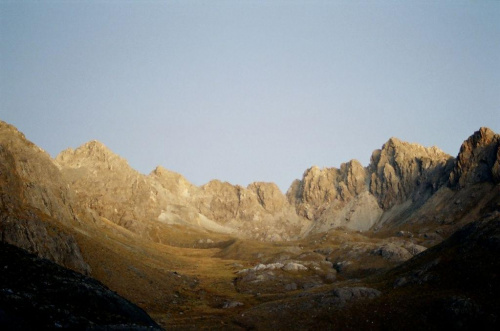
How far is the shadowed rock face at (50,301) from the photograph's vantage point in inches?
822

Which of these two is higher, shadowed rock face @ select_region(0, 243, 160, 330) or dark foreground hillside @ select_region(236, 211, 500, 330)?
shadowed rock face @ select_region(0, 243, 160, 330)

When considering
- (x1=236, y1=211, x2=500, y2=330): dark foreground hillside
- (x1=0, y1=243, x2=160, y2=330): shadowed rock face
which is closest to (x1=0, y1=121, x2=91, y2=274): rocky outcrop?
(x1=0, y1=243, x2=160, y2=330): shadowed rock face

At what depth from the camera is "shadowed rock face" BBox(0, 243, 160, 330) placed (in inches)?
822

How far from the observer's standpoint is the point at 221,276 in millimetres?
134000

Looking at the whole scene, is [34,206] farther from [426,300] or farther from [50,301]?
[426,300]

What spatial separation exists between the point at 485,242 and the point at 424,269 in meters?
9.43

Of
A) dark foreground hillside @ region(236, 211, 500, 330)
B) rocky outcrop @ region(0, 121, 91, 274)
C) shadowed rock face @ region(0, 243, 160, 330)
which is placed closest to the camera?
shadowed rock face @ region(0, 243, 160, 330)

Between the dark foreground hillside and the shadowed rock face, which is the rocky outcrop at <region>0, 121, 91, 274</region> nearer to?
the shadowed rock face

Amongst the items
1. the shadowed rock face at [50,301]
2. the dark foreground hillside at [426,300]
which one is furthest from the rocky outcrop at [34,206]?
the dark foreground hillside at [426,300]

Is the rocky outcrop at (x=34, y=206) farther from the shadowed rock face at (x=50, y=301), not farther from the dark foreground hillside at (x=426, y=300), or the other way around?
the dark foreground hillside at (x=426, y=300)

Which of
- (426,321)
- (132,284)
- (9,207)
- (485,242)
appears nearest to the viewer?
(426,321)

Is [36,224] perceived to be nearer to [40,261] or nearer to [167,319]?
[167,319]

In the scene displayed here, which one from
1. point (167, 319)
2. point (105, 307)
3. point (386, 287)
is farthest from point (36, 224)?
point (386, 287)

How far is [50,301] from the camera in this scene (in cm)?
2530
